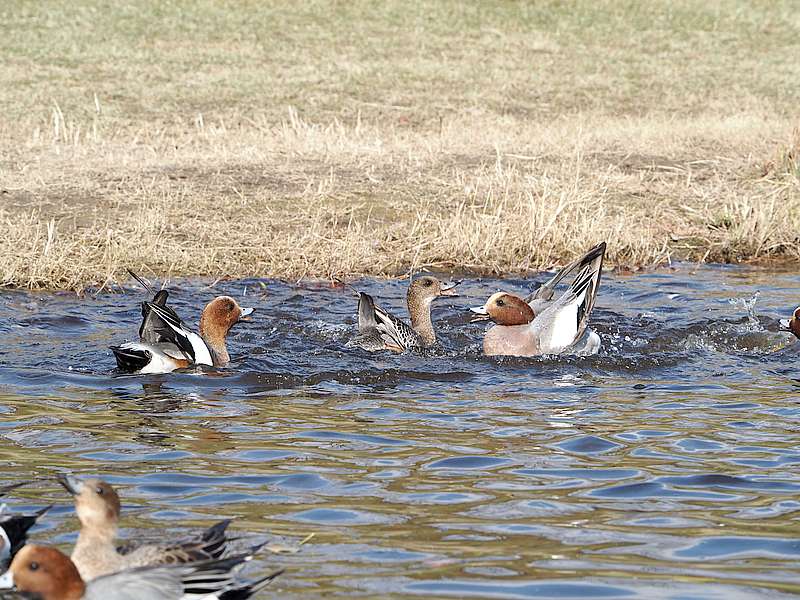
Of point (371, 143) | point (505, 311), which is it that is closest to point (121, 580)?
point (505, 311)

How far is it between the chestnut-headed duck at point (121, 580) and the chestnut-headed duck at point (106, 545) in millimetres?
184

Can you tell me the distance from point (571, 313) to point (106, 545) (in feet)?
18.3

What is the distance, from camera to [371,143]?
16.4m

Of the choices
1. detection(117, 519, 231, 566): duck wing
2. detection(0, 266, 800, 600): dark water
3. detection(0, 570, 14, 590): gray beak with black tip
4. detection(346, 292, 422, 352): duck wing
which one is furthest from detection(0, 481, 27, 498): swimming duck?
detection(346, 292, 422, 352): duck wing

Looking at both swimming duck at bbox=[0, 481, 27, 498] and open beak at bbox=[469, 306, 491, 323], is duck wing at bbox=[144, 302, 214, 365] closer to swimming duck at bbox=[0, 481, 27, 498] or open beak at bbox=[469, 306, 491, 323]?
open beak at bbox=[469, 306, 491, 323]

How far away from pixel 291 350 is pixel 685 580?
4781 mm


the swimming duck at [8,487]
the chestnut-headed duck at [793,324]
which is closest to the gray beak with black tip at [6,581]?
the swimming duck at [8,487]

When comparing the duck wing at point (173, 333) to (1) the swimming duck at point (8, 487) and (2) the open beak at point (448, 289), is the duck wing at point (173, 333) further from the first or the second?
(1) the swimming duck at point (8, 487)

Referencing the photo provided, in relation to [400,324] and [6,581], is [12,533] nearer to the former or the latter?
[6,581]

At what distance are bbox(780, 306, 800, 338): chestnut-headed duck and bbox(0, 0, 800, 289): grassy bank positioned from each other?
9.73 ft

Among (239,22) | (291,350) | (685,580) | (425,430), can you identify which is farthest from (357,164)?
(239,22)

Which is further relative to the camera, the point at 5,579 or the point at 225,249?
the point at 225,249

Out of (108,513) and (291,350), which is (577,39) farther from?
(108,513)

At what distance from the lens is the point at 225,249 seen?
11.3m
